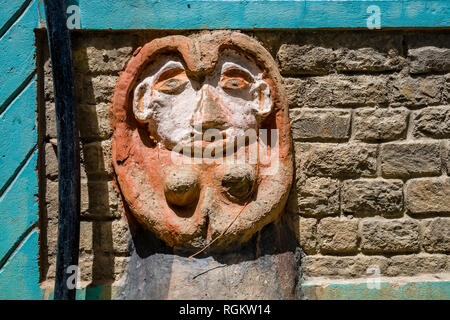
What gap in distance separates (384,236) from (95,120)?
1.62 metres

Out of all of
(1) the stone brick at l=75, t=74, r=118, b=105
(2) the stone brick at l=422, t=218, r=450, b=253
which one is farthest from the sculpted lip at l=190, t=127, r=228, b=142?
(2) the stone brick at l=422, t=218, r=450, b=253

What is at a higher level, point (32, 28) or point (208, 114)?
point (32, 28)

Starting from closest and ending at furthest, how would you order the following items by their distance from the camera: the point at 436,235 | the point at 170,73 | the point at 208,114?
the point at 208,114 → the point at 170,73 → the point at 436,235

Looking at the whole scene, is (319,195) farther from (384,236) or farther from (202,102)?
(202,102)

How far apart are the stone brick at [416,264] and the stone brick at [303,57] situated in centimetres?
109

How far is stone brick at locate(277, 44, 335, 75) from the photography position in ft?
7.13

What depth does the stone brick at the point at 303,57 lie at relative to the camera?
2174 millimetres

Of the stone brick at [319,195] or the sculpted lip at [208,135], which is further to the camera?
the stone brick at [319,195]

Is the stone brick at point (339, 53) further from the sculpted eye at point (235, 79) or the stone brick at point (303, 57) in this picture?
the sculpted eye at point (235, 79)

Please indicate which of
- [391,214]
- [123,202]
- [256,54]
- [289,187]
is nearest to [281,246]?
[289,187]

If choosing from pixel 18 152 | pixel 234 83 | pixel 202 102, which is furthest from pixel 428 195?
pixel 18 152

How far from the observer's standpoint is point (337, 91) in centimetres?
219

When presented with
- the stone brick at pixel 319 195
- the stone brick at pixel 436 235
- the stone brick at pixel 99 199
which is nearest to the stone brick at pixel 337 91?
the stone brick at pixel 319 195

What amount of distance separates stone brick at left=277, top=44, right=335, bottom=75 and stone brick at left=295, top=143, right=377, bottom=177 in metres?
0.40
